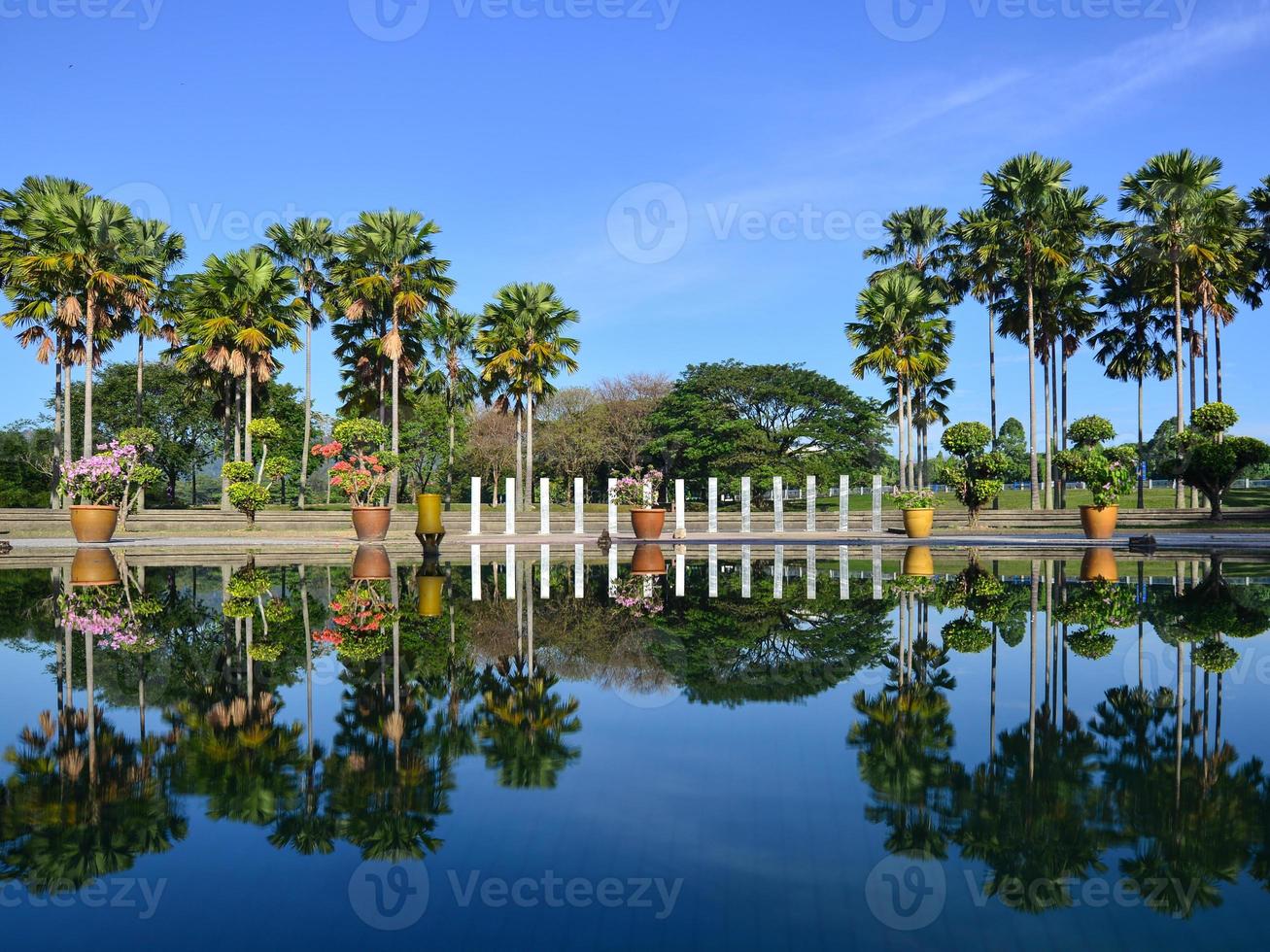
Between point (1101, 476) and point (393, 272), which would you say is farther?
point (393, 272)

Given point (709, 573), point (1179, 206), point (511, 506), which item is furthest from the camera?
point (1179, 206)

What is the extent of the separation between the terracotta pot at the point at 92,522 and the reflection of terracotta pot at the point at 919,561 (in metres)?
19.0

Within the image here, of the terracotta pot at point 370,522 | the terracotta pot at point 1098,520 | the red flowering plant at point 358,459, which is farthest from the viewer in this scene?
the red flowering plant at point 358,459

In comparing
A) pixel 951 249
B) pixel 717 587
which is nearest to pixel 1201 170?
pixel 951 249

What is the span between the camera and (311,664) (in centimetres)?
708

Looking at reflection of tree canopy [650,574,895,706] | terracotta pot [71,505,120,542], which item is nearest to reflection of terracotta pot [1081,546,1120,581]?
reflection of tree canopy [650,574,895,706]

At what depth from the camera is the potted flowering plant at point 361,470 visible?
85.6 feet

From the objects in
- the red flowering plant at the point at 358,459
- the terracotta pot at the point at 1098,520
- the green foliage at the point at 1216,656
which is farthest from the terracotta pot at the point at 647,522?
the green foliage at the point at 1216,656

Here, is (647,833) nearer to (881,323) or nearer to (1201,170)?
(881,323)

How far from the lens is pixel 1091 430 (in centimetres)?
2816

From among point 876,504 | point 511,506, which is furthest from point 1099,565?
point 511,506

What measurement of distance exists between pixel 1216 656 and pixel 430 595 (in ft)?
28.3

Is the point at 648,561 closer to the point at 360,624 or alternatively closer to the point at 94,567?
the point at 94,567

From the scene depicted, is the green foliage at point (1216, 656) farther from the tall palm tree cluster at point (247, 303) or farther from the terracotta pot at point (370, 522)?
the tall palm tree cluster at point (247, 303)
